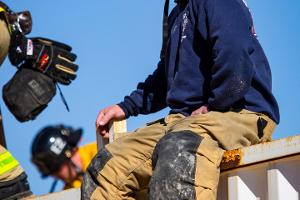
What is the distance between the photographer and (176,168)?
166 inches

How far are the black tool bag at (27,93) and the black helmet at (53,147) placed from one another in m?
1.21

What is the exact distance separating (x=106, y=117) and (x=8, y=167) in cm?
96

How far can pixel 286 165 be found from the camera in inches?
161

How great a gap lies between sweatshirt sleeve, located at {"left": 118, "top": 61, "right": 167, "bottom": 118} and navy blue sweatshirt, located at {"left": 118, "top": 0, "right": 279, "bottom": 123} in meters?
0.35

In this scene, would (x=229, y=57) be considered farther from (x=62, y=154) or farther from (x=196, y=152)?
(x=62, y=154)

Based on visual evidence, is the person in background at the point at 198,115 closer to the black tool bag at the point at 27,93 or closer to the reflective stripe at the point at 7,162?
the reflective stripe at the point at 7,162

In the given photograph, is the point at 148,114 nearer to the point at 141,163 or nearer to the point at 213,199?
the point at 141,163

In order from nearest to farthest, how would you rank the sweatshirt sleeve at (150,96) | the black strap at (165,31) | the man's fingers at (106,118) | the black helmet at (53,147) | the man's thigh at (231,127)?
the man's thigh at (231,127), the black strap at (165,31), the man's fingers at (106,118), the sweatshirt sleeve at (150,96), the black helmet at (53,147)

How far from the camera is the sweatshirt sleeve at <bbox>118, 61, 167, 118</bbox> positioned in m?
5.60

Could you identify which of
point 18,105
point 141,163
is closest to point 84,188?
point 141,163

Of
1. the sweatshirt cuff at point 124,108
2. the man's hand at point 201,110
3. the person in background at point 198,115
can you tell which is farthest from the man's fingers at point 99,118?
the man's hand at point 201,110

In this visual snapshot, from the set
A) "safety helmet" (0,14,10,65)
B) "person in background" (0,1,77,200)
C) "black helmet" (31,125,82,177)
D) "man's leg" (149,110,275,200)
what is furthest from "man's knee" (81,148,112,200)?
"black helmet" (31,125,82,177)

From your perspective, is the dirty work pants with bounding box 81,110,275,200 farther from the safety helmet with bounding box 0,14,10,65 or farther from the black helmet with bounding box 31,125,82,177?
the black helmet with bounding box 31,125,82,177

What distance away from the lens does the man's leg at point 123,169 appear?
4723 mm
